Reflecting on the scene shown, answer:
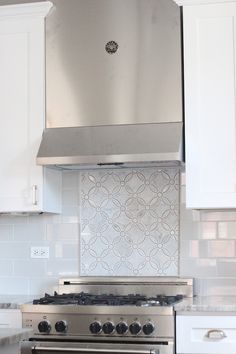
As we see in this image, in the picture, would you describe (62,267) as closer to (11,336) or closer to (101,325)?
(101,325)

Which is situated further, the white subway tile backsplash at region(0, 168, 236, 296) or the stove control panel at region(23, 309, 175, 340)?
the white subway tile backsplash at region(0, 168, 236, 296)

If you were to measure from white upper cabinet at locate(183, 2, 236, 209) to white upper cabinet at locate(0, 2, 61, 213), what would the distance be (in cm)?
88

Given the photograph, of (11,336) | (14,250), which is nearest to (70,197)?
(14,250)

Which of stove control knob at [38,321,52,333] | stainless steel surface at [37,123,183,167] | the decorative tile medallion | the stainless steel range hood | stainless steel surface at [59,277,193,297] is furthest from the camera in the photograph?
the decorative tile medallion

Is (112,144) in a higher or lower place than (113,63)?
lower

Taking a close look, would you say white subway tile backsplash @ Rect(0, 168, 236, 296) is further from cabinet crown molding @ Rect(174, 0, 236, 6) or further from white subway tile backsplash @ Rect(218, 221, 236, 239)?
cabinet crown molding @ Rect(174, 0, 236, 6)

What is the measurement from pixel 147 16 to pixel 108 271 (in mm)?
1566

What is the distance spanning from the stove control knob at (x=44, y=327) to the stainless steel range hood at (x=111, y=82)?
91cm

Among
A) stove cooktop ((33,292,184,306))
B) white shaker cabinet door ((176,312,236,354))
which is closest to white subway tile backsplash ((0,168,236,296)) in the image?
stove cooktop ((33,292,184,306))

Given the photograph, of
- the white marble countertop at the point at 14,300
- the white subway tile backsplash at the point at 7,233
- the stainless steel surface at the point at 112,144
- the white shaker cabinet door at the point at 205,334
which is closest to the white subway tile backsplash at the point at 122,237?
the white subway tile backsplash at the point at 7,233

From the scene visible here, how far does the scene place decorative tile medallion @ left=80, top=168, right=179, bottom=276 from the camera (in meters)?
4.12

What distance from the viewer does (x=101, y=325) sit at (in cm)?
349

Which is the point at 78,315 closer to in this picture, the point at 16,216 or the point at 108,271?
the point at 108,271

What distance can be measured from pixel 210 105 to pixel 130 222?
35.4 inches
